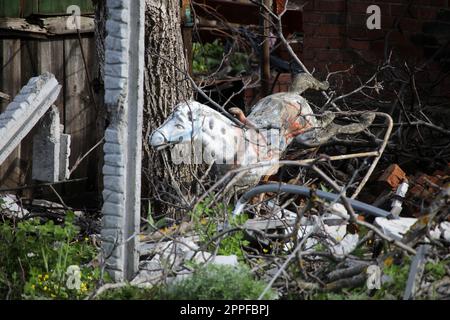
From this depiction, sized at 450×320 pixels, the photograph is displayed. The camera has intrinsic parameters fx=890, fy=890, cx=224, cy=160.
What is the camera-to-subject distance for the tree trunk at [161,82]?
5820 millimetres

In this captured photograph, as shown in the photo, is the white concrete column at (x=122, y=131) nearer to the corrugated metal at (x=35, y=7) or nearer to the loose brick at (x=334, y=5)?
the corrugated metal at (x=35, y=7)

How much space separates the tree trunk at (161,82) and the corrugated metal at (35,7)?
7.16ft

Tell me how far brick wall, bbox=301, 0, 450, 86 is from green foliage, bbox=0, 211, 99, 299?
3.93 metres

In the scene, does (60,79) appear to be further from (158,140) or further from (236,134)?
(158,140)

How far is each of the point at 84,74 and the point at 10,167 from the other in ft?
3.47

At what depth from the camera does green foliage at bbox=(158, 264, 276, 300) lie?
3.81m

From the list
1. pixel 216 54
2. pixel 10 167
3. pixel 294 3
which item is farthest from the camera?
pixel 216 54

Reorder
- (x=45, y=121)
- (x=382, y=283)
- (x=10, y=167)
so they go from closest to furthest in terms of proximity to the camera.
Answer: (x=382, y=283) → (x=45, y=121) → (x=10, y=167)

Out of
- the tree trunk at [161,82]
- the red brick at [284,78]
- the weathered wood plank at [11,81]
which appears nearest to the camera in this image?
the tree trunk at [161,82]

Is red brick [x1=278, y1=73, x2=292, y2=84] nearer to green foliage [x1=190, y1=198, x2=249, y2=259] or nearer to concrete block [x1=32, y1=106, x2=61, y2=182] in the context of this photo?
concrete block [x1=32, y1=106, x2=61, y2=182]

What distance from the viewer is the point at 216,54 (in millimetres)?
10703

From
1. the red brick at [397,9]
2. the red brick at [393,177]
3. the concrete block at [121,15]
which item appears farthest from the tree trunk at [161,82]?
the red brick at [397,9]

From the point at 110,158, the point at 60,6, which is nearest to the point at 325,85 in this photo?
the point at 110,158

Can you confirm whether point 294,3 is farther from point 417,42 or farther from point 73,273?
point 73,273
